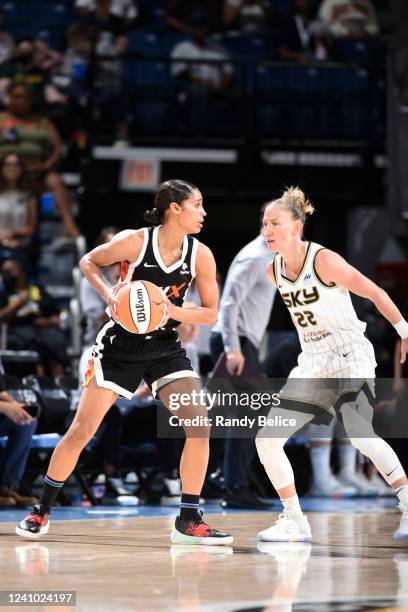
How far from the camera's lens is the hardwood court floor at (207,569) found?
4.51 metres

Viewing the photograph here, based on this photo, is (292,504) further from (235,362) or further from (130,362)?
(235,362)

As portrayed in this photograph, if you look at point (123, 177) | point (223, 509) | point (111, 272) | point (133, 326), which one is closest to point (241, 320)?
point (223, 509)

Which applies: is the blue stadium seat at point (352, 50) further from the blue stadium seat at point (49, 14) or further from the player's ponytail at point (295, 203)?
the player's ponytail at point (295, 203)

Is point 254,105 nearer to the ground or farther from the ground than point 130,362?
nearer to the ground

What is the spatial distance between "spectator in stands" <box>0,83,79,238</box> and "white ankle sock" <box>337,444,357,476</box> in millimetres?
4092

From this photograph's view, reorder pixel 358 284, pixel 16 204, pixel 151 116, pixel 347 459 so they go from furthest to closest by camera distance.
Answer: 1. pixel 151 116
2. pixel 16 204
3. pixel 347 459
4. pixel 358 284

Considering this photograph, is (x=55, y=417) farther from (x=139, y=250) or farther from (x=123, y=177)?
(x=123, y=177)

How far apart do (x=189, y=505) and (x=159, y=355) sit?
80cm

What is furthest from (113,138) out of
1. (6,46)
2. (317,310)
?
(317,310)

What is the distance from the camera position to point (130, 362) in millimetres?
6328

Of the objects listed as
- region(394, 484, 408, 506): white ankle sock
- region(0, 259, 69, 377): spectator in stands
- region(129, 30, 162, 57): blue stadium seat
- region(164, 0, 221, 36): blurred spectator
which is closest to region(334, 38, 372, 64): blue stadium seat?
region(164, 0, 221, 36): blurred spectator

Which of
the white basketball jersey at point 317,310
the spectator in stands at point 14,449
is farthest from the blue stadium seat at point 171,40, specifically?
the white basketball jersey at point 317,310

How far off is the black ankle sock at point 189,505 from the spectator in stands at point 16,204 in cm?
680

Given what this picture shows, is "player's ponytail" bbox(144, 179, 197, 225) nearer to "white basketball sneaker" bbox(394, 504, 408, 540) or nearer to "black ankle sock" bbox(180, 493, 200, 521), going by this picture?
"black ankle sock" bbox(180, 493, 200, 521)
